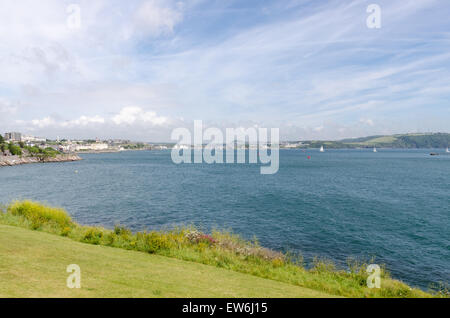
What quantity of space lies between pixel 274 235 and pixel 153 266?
18.2 meters

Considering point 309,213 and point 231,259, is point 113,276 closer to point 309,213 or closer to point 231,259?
point 231,259

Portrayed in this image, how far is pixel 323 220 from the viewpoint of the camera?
3503 centimetres

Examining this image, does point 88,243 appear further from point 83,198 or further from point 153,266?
point 83,198

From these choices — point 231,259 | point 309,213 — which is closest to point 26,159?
point 309,213

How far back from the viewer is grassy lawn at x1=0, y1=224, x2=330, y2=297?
940 centimetres

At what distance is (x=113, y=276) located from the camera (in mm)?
11125

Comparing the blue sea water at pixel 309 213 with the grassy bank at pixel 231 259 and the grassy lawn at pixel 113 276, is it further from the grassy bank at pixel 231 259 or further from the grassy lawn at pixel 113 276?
the grassy lawn at pixel 113 276

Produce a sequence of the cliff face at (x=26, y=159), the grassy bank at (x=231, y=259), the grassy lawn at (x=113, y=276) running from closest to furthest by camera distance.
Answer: the grassy lawn at (x=113, y=276) < the grassy bank at (x=231, y=259) < the cliff face at (x=26, y=159)

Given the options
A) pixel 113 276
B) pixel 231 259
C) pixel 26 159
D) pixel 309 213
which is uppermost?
pixel 26 159

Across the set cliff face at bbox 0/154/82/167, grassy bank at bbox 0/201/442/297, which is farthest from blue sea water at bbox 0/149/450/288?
cliff face at bbox 0/154/82/167

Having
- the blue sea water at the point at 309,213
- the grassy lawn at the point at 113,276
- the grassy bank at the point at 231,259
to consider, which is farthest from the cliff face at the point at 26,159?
the grassy lawn at the point at 113,276

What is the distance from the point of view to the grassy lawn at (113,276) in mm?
9398

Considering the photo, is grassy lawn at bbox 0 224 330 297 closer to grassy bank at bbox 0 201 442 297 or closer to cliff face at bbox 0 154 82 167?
grassy bank at bbox 0 201 442 297

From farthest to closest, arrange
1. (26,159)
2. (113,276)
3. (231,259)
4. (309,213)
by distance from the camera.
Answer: (26,159) → (309,213) → (231,259) → (113,276)
